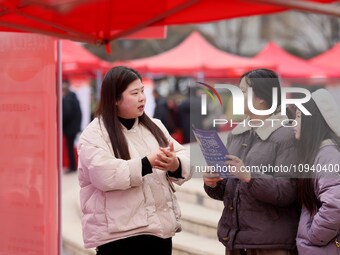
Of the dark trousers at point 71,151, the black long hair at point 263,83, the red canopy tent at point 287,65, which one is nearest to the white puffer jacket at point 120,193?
the black long hair at point 263,83

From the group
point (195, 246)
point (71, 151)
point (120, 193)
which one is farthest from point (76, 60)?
point (120, 193)

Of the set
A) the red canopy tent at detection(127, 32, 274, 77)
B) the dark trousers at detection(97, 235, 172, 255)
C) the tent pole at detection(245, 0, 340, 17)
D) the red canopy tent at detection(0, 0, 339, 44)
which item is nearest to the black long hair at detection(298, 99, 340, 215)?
the tent pole at detection(245, 0, 340, 17)

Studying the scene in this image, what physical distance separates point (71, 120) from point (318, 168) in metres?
11.5

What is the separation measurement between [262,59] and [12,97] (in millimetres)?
16135

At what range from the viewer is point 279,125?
3820 mm

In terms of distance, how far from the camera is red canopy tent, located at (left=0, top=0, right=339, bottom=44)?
4.78 meters

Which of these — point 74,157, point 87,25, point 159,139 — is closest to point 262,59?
point 74,157

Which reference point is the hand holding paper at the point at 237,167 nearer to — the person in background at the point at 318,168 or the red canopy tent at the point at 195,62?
the person in background at the point at 318,168

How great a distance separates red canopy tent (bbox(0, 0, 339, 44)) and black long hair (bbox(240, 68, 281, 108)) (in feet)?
3.43

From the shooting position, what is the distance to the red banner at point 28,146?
478cm

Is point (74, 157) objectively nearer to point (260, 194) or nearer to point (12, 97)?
point (12, 97)

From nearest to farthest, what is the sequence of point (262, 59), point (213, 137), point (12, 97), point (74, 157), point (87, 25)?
point (213, 137), point (12, 97), point (87, 25), point (74, 157), point (262, 59)

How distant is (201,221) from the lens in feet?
21.8

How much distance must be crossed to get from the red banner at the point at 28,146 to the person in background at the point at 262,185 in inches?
55.2
